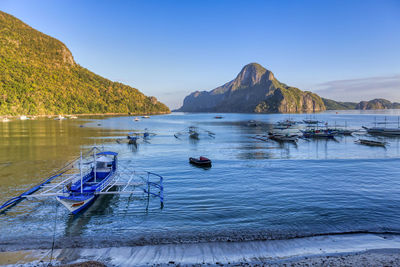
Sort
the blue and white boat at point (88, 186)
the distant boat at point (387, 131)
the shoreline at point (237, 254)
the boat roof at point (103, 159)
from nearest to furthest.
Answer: the shoreline at point (237, 254), the blue and white boat at point (88, 186), the boat roof at point (103, 159), the distant boat at point (387, 131)

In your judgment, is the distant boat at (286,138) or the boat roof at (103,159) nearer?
the boat roof at (103,159)

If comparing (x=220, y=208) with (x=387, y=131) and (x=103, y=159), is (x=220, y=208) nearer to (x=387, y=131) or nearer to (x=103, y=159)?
(x=103, y=159)

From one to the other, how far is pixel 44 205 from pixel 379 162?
52726 mm

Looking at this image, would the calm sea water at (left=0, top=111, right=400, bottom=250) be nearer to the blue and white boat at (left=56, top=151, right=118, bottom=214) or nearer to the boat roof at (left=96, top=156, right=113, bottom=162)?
the blue and white boat at (left=56, top=151, right=118, bottom=214)

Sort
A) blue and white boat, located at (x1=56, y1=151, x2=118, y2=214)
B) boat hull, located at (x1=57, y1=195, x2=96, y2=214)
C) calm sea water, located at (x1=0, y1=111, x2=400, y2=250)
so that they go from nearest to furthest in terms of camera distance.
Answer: calm sea water, located at (x1=0, y1=111, x2=400, y2=250) < boat hull, located at (x1=57, y1=195, x2=96, y2=214) < blue and white boat, located at (x1=56, y1=151, x2=118, y2=214)

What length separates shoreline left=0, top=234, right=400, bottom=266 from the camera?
13.7 metres

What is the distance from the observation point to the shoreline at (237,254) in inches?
540

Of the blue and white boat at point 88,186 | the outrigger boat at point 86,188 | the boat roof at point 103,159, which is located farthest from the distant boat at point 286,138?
the boat roof at point 103,159

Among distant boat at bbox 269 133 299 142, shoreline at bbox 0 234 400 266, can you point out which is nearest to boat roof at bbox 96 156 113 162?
shoreline at bbox 0 234 400 266

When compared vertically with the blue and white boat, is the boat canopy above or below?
above

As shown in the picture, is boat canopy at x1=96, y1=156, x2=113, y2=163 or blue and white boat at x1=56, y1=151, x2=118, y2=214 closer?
blue and white boat at x1=56, y1=151, x2=118, y2=214

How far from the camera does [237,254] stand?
1458cm

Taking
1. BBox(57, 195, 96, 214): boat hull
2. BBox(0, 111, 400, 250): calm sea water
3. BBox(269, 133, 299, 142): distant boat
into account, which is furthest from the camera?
BBox(269, 133, 299, 142): distant boat

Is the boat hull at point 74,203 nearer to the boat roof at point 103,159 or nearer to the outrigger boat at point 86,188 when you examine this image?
the outrigger boat at point 86,188
